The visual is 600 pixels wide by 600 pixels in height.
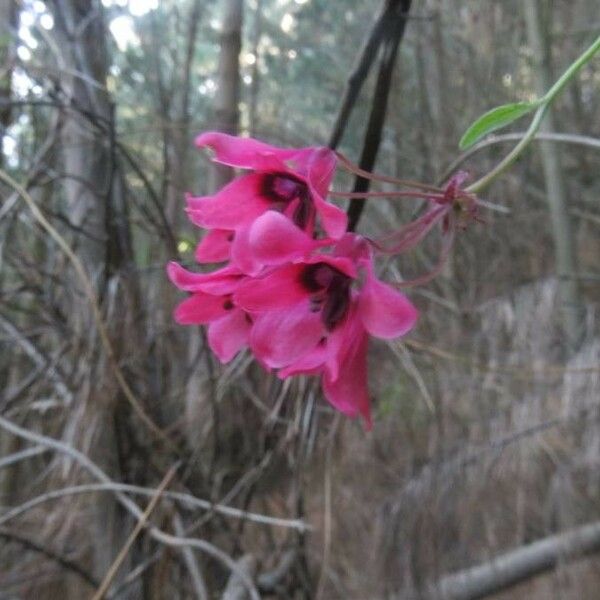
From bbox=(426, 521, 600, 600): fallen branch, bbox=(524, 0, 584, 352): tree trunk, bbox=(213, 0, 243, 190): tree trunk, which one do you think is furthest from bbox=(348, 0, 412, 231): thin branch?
bbox=(524, 0, 584, 352): tree trunk

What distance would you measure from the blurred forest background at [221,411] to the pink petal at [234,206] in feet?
1.09

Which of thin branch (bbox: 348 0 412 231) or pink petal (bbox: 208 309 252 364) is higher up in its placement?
thin branch (bbox: 348 0 412 231)

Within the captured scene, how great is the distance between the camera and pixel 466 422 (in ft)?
5.84

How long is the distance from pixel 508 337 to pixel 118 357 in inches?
41.3

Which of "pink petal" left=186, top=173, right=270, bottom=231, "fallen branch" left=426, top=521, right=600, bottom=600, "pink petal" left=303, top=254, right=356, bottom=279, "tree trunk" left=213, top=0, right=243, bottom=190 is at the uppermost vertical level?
"tree trunk" left=213, top=0, right=243, bottom=190

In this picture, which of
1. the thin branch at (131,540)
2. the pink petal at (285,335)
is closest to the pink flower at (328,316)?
the pink petal at (285,335)

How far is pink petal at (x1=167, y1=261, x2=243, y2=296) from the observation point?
421 mm

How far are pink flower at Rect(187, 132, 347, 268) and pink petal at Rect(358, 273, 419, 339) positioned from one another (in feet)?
0.13

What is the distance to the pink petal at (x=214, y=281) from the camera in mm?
421

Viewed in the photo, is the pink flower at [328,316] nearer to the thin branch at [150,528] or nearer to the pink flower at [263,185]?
the pink flower at [263,185]

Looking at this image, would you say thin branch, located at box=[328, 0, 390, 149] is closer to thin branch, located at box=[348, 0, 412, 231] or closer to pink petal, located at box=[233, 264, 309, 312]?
thin branch, located at box=[348, 0, 412, 231]

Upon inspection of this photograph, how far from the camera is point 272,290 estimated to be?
401 mm

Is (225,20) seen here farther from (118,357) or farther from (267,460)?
(267,460)

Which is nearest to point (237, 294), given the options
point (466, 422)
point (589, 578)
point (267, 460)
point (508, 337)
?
point (267, 460)
